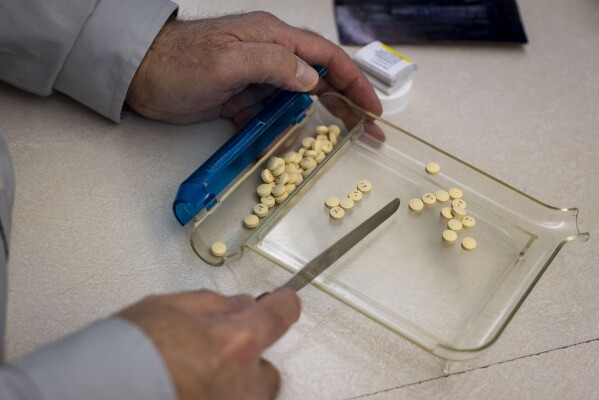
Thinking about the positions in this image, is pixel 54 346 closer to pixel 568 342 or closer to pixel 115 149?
pixel 115 149

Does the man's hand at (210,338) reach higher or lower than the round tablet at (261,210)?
higher

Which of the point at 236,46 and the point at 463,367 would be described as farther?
the point at 236,46

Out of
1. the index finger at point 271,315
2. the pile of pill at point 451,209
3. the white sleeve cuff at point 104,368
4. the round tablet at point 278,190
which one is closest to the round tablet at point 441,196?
the pile of pill at point 451,209

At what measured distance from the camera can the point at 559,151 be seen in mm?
1043

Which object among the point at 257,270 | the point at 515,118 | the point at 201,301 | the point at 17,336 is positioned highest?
the point at 515,118

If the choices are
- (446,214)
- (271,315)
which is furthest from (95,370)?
(446,214)

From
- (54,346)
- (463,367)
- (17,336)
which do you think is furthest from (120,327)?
(463,367)

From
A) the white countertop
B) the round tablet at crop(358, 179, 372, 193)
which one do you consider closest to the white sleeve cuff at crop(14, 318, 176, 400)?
the white countertop

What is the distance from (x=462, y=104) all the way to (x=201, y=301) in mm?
624

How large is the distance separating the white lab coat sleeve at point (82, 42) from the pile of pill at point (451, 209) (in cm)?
41

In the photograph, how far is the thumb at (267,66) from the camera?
888 millimetres

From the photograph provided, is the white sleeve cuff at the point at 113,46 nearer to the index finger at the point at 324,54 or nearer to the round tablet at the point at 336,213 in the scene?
the index finger at the point at 324,54

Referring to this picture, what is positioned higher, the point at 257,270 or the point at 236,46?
the point at 236,46

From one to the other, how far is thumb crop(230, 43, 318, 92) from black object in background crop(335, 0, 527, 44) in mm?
280
